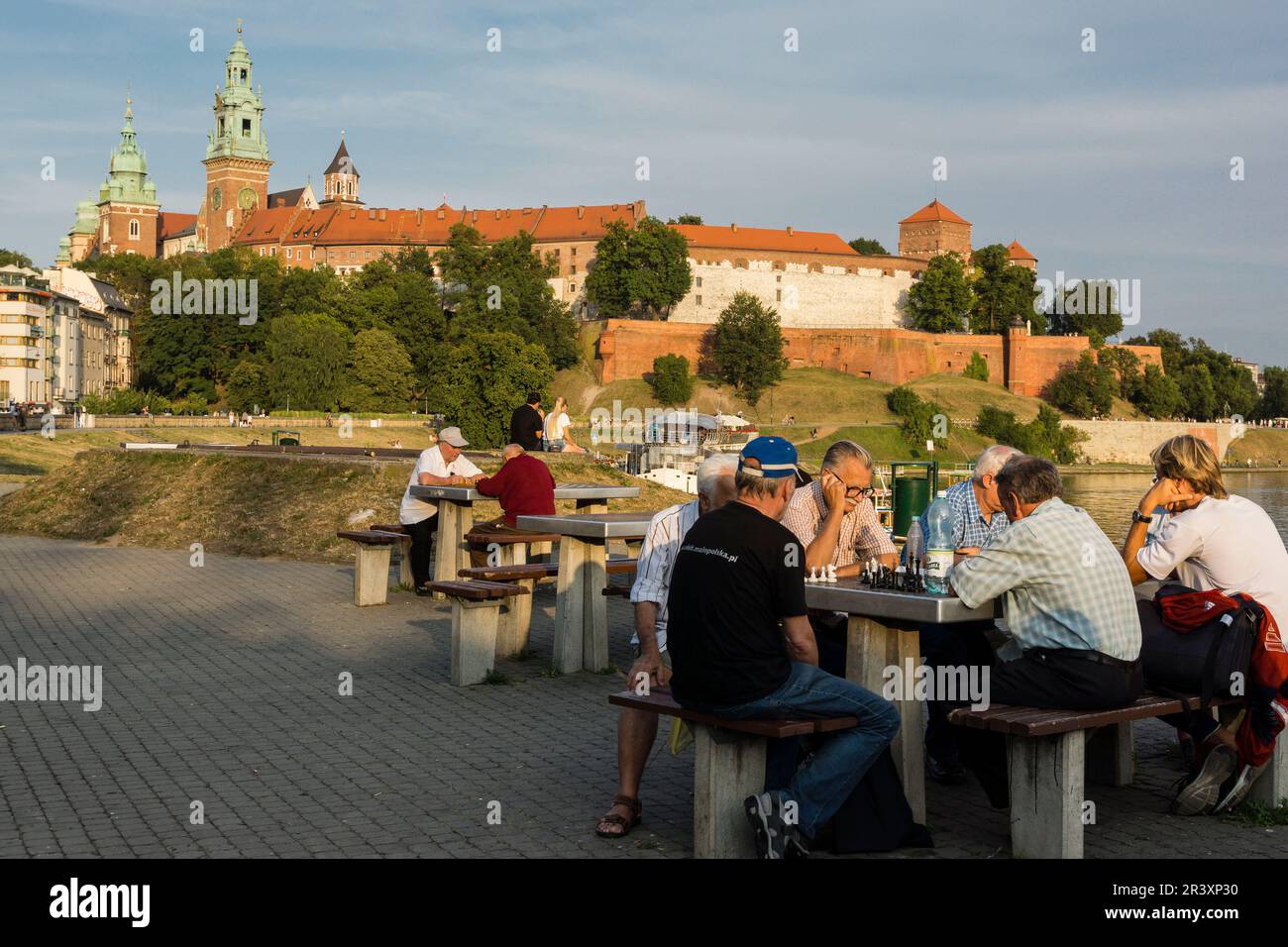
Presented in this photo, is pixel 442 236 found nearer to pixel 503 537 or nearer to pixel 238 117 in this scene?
pixel 238 117

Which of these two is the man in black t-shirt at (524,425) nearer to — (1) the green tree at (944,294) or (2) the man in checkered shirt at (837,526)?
(2) the man in checkered shirt at (837,526)

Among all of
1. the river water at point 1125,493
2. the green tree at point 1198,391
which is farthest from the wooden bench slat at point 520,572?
the green tree at point 1198,391

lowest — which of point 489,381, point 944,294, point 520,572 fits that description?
point 520,572

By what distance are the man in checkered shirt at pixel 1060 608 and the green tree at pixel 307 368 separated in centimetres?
7000

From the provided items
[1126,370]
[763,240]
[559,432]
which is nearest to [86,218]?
[763,240]

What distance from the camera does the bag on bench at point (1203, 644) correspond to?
5422 millimetres

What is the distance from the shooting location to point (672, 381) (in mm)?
87250

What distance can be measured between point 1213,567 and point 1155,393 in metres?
102

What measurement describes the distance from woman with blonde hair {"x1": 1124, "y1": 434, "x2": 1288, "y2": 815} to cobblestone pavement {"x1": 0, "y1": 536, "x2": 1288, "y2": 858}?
195 mm

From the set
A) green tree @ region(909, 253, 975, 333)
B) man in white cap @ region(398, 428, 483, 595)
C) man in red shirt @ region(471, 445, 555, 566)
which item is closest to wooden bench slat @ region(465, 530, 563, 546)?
man in red shirt @ region(471, 445, 555, 566)

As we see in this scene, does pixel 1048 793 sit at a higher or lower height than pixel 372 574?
higher

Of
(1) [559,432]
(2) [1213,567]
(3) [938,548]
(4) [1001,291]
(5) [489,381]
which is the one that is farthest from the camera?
(4) [1001,291]
